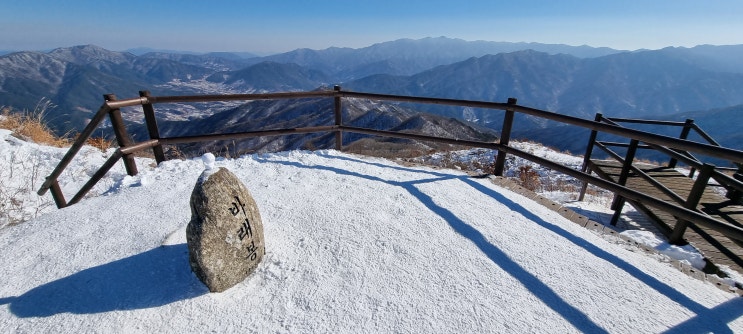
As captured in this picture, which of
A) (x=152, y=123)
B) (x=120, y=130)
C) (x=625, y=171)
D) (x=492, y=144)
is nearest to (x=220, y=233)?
(x=120, y=130)

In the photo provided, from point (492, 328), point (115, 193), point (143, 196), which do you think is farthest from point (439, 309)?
point (115, 193)

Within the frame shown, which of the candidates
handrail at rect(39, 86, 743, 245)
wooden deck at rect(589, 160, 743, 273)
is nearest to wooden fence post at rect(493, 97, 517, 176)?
handrail at rect(39, 86, 743, 245)

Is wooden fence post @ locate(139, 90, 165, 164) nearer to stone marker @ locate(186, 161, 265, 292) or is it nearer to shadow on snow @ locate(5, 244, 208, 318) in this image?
shadow on snow @ locate(5, 244, 208, 318)

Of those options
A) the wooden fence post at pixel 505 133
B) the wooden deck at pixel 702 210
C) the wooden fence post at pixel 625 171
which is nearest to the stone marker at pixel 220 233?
the wooden fence post at pixel 505 133

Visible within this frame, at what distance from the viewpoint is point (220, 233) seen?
2.84m

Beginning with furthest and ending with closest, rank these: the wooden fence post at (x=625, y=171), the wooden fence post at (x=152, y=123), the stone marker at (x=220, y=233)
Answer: the wooden fence post at (x=625, y=171), the wooden fence post at (x=152, y=123), the stone marker at (x=220, y=233)

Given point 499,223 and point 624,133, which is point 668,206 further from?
point 499,223

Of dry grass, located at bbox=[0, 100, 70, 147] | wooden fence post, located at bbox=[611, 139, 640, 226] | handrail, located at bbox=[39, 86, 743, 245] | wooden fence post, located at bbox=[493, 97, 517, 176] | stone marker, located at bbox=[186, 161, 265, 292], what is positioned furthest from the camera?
dry grass, located at bbox=[0, 100, 70, 147]

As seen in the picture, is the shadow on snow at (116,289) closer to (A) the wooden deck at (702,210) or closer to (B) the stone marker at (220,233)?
(B) the stone marker at (220,233)

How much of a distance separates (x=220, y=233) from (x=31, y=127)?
10.4m

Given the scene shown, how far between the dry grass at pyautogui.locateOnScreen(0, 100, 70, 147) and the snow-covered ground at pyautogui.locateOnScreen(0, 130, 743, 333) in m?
6.27

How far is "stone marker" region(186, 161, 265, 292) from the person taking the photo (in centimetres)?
278

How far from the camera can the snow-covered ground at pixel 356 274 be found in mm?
2662

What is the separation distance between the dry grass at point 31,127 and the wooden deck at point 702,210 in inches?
521
